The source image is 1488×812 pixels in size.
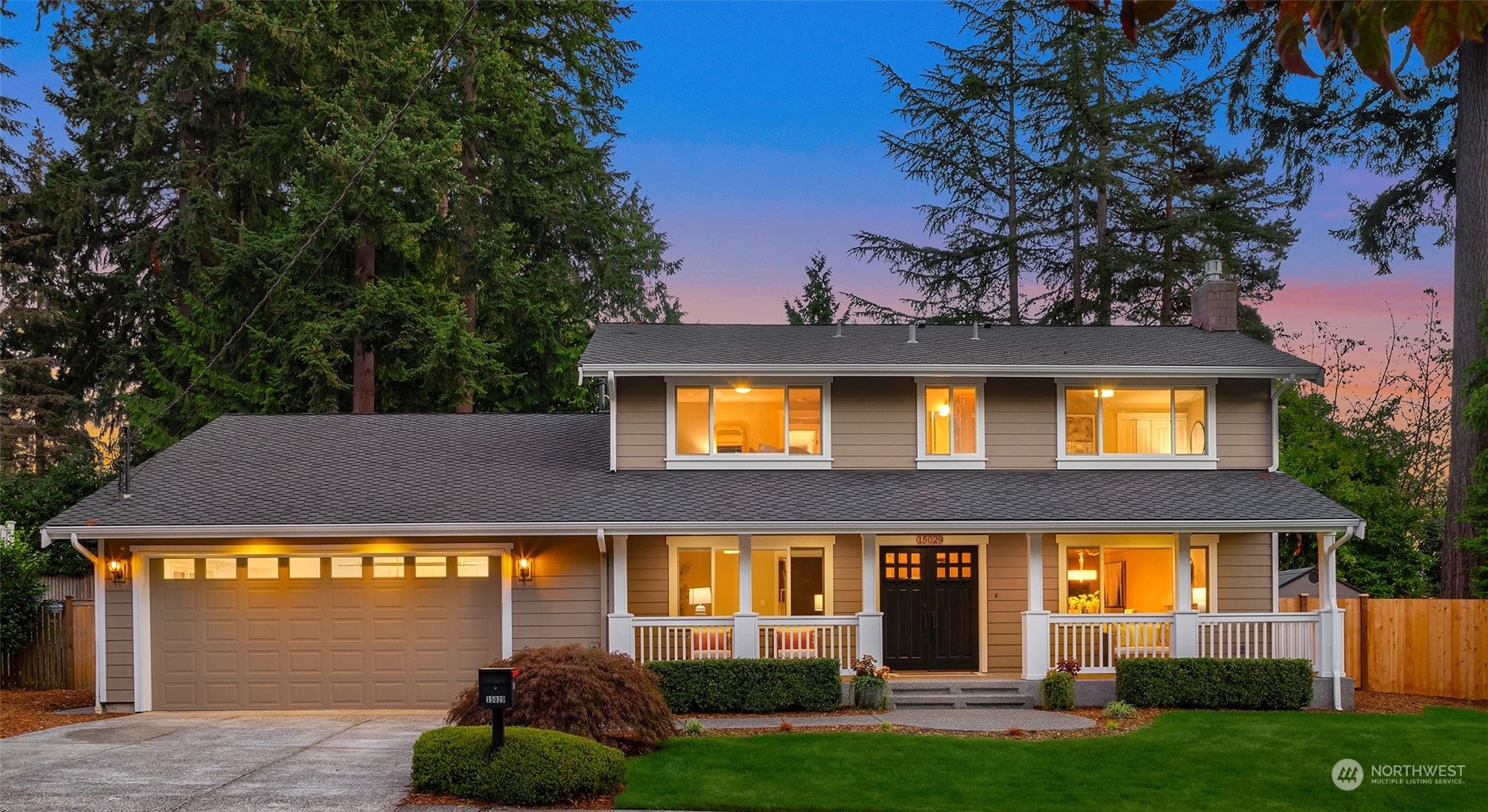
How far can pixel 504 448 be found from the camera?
1895 centimetres

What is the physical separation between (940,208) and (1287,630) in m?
17.9

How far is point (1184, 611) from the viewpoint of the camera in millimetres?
15859

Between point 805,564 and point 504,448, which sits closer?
point 805,564

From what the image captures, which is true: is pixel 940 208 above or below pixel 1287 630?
above

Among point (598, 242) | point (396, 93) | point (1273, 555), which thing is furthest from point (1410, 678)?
point (396, 93)

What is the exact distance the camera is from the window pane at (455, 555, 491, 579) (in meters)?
16.1

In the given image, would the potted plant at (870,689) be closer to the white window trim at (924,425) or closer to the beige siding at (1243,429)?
the white window trim at (924,425)

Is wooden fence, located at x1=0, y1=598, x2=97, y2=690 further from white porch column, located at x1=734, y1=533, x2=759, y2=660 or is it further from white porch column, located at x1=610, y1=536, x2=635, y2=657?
white porch column, located at x1=734, y1=533, x2=759, y2=660

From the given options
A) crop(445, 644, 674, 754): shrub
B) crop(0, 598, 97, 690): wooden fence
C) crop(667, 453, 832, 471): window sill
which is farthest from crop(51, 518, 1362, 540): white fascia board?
crop(0, 598, 97, 690): wooden fence

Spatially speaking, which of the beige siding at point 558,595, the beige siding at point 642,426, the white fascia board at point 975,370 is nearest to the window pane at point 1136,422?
the white fascia board at point 975,370

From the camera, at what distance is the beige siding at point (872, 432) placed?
17.8 m

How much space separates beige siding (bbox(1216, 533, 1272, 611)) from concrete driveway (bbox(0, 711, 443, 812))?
1195 cm

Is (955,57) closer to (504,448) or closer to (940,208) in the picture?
(940,208)

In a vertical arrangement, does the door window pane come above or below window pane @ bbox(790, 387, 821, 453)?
below
